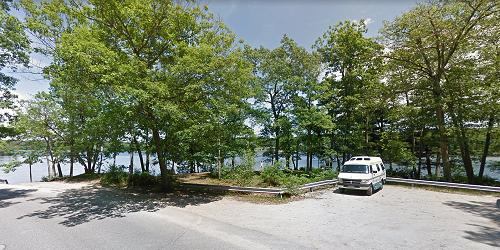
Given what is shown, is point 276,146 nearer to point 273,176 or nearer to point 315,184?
point 273,176

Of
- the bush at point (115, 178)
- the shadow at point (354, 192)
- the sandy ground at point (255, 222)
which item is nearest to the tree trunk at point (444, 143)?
the sandy ground at point (255, 222)

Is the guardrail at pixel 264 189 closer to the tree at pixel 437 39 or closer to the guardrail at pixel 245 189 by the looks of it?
the guardrail at pixel 245 189

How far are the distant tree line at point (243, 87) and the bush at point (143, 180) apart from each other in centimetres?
189

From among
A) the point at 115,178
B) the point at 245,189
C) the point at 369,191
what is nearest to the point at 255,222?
the point at 245,189

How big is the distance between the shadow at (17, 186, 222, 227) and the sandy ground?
0.05 metres

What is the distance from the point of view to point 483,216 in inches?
364

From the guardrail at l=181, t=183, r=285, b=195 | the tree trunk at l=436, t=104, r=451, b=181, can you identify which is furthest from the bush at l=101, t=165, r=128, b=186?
the tree trunk at l=436, t=104, r=451, b=181

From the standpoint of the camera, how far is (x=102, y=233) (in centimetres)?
755

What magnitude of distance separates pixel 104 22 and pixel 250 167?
1155 centimetres

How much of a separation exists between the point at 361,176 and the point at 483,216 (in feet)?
16.7

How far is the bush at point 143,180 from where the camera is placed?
17.6m

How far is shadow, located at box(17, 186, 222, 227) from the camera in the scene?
9922mm

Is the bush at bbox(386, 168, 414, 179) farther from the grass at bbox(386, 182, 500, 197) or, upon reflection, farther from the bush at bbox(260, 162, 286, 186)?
the bush at bbox(260, 162, 286, 186)

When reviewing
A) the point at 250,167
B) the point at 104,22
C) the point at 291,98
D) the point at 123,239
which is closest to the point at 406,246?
the point at 123,239
